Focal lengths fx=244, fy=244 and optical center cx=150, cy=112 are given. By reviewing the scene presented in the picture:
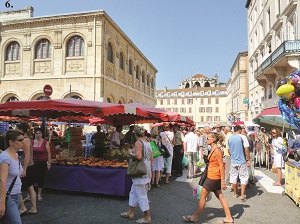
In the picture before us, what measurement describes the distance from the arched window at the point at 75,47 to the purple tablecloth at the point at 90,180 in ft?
49.4

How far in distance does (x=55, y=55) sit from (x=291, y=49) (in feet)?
57.4

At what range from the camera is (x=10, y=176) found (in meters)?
3.25

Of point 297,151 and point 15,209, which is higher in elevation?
point 297,151

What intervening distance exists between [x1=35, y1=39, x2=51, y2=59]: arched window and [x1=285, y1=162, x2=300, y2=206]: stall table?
19.6 meters

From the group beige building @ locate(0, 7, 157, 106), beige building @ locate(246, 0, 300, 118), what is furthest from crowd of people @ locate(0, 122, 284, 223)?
beige building @ locate(0, 7, 157, 106)

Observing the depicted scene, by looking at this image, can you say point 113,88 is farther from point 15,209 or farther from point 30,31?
point 15,209

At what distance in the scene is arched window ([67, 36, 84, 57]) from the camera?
20109mm

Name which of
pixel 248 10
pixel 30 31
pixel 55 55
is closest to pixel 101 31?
pixel 55 55

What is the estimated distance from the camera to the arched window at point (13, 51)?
69.7 feet

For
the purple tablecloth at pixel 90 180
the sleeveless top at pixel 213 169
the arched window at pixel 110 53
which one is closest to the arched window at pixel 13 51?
the arched window at pixel 110 53

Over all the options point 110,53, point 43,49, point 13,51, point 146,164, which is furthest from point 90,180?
point 13,51

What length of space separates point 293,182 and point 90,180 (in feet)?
17.1

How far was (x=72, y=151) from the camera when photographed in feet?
31.7

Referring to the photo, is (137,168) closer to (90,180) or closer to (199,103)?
(90,180)
